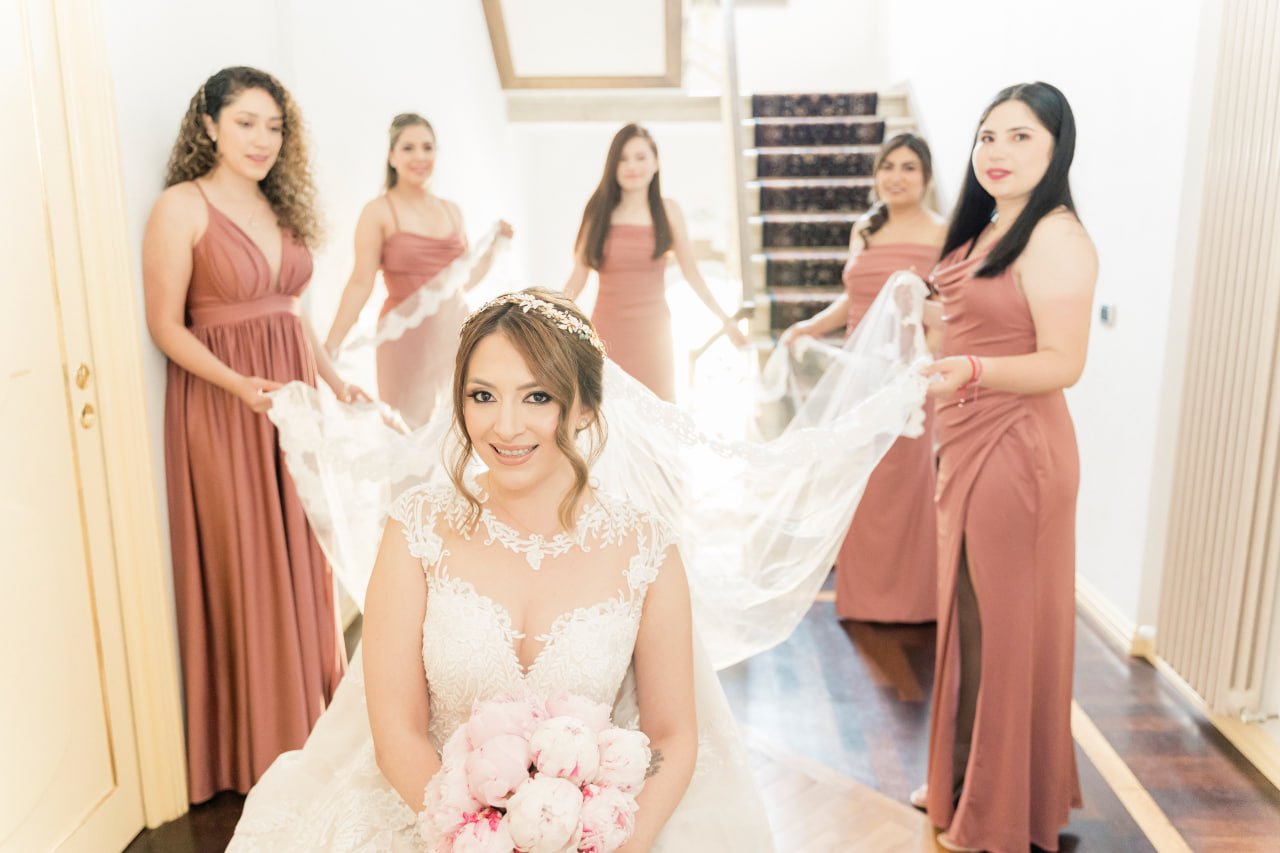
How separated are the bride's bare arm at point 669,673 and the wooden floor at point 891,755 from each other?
1117mm

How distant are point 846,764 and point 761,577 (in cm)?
74

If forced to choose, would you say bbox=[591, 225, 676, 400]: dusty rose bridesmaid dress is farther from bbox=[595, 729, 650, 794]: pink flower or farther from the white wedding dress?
bbox=[595, 729, 650, 794]: pink flower

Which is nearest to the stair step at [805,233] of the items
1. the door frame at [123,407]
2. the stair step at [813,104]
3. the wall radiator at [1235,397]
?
the stair step at [813,104]

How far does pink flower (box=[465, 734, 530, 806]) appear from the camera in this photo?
1187 millimetres

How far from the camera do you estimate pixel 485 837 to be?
1.18 m

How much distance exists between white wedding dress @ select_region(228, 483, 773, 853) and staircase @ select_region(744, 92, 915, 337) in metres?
3.81

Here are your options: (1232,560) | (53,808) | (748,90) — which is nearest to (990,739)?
(1232,560)

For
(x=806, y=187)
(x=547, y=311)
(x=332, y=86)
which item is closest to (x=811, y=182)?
(x=806, y=187)

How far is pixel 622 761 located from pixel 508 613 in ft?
1.11

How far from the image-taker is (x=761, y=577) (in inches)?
96.0

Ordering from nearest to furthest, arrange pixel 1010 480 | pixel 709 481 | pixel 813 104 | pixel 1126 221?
1. pixel 1010 480
2. pixel 709 481
3. pixel 1126 221
4. pixel 813 104

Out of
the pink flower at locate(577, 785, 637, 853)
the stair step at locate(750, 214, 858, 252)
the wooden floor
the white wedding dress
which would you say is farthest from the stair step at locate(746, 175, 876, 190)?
the pink flower at locate(577, 785, 637, 853)

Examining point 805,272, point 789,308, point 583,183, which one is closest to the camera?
point 789,308

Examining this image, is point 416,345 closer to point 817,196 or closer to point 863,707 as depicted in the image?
point 863,707
